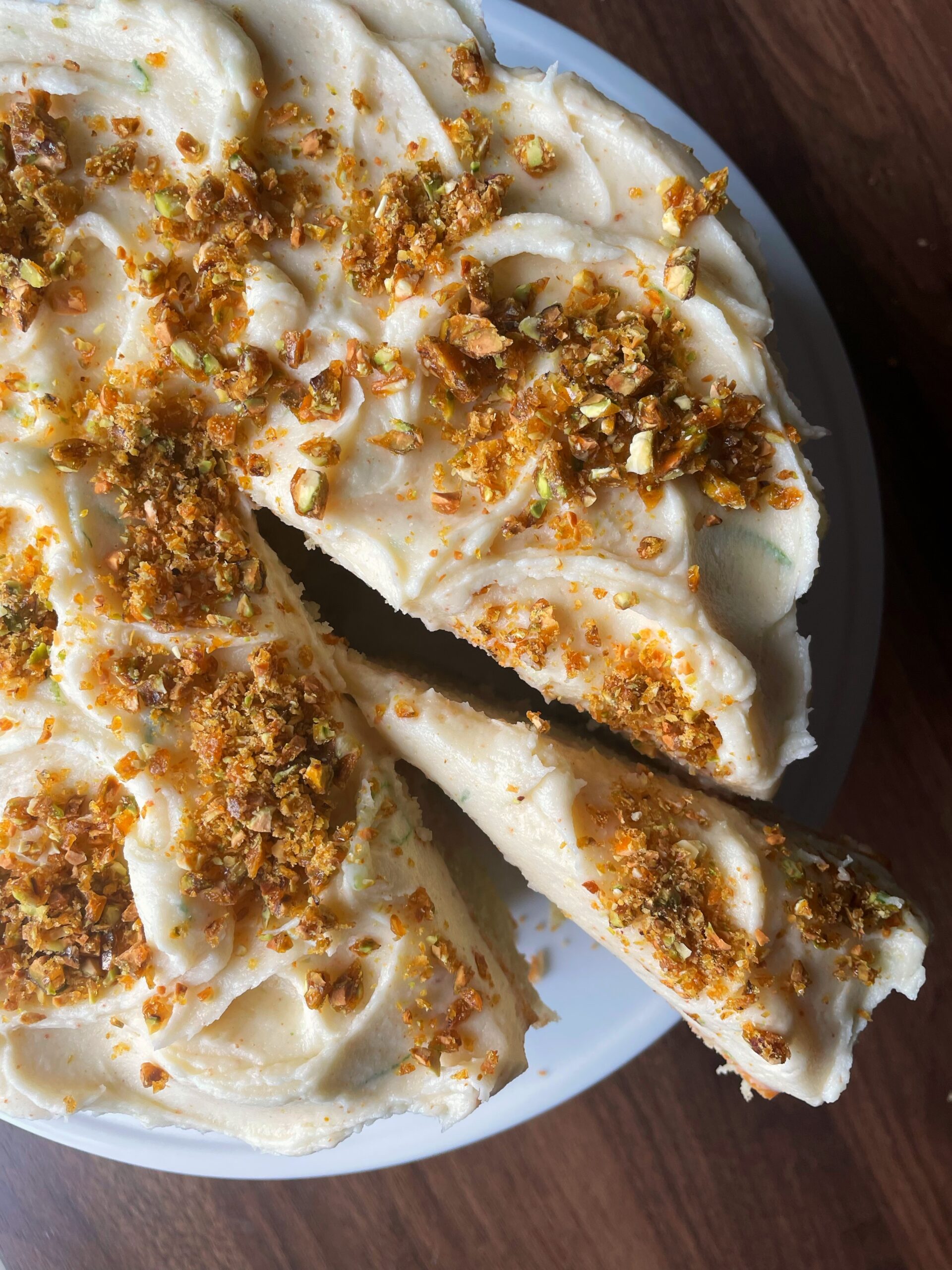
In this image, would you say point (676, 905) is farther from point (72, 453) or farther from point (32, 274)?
point (32, 274)

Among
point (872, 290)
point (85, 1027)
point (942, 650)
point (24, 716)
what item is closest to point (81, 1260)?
point (85, 1027)

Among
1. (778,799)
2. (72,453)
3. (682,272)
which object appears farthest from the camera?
(778,799)

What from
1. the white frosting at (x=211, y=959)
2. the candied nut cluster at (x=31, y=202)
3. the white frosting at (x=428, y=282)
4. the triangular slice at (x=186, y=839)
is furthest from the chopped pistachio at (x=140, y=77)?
the white frosting at (x=211, y=959)

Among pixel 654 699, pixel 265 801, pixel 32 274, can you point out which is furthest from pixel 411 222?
pixel 265 801

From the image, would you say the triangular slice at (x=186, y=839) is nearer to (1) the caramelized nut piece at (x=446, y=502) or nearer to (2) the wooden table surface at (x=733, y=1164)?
(1) the caramelized nut piece at (x=446, y=502)

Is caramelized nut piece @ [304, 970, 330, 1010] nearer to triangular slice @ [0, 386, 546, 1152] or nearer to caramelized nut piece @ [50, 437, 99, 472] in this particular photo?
triangular slice @ [0, 386, 546, 1152]

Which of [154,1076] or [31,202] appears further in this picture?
[154,1076]
